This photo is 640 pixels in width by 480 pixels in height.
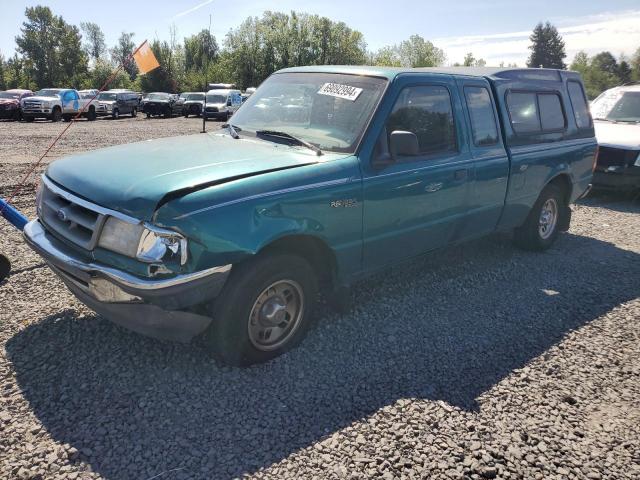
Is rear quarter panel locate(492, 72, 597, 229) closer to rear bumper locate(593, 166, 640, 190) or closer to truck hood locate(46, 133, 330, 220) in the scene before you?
truck hood locate(46, 133, 330, 220)

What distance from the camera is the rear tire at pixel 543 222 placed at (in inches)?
232

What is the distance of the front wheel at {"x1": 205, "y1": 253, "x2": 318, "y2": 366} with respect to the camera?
10.2 feet

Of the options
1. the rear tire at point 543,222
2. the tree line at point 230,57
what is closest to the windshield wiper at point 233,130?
the rear tire at point 543,222

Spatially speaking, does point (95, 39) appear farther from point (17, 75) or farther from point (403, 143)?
point (403, 143)

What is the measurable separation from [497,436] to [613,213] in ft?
22.9

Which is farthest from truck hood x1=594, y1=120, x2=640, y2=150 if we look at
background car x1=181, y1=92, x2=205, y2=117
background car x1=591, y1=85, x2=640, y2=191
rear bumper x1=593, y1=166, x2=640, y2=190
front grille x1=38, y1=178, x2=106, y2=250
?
background car x1=181, y1=92, x2=205, y2=117

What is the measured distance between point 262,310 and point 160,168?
1.10 m

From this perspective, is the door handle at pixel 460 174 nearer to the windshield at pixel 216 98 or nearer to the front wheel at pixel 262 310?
the front wheel at pixel 262 310

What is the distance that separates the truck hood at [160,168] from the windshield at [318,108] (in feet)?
0.76

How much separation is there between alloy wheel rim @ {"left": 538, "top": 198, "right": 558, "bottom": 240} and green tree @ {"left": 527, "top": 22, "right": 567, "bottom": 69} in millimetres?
99218

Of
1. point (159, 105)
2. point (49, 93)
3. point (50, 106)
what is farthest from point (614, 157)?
point (159, 105)

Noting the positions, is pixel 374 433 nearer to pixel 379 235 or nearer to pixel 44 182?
pixel 379 235

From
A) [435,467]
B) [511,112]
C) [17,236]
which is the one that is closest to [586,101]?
[511,112]

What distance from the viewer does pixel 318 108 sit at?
4039 millimetres
